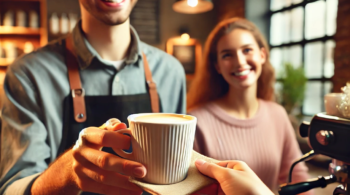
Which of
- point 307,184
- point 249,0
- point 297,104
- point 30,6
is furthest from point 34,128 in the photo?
point 249,0

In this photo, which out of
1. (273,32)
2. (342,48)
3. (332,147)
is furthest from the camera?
(273,32)

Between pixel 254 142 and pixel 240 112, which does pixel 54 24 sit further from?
pixel 254 142

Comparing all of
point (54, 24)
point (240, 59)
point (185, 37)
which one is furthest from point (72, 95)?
point (54, 24)

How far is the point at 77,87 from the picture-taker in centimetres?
75

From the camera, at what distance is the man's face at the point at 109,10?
627 mm

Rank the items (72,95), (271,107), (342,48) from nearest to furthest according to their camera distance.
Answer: (72,95), (271,107), (342,48)

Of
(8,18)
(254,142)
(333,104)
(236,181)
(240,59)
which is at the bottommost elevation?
(254,142)

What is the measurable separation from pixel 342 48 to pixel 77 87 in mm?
1781

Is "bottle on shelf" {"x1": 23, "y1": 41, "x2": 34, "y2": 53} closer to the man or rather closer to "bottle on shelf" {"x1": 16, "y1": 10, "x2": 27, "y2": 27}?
"bottle on shelf" {"x1": 16, "y1": 10, "x2": 27, "y2": 27}

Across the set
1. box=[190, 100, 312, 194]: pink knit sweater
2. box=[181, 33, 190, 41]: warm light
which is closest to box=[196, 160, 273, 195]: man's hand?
box=[190, 100, 312, 194]: pink knit sweater

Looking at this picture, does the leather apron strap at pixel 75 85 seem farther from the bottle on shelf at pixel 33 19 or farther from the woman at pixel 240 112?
the bottle on shelf at pixel 33 19

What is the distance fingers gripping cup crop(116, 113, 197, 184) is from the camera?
38cm

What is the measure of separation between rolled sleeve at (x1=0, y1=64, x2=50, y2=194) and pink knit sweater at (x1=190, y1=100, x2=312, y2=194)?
0.57 metres

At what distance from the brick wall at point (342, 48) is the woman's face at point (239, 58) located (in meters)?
0.87
